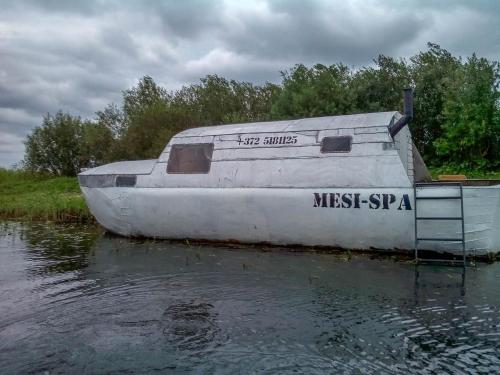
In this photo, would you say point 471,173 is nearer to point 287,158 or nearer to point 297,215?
point 287,158

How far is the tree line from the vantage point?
58.0ft

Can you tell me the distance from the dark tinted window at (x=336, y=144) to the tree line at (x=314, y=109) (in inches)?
385

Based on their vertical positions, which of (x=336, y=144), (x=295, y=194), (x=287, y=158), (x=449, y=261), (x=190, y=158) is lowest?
(x=449, y=261)

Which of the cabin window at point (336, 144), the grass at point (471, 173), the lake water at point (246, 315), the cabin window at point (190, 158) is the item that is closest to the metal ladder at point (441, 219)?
Result: the lake water at point (246, 315)

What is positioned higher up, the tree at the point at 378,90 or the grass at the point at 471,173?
the tree at the point at 378,90

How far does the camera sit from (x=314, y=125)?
1010 centimetres

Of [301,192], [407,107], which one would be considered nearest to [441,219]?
[407,107]

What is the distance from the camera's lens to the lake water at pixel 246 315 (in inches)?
171

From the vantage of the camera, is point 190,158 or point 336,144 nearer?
point 336,144

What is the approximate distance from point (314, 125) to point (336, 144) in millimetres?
780

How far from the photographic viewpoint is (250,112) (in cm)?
2842

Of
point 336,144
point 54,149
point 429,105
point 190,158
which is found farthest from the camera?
point 54,149

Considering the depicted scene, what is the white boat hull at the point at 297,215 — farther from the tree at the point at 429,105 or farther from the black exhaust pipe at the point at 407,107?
the tree at the point at 429,105

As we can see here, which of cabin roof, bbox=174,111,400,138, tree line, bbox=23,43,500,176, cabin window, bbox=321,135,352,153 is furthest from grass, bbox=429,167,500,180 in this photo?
cabin window, bbox=321,135,352,153
